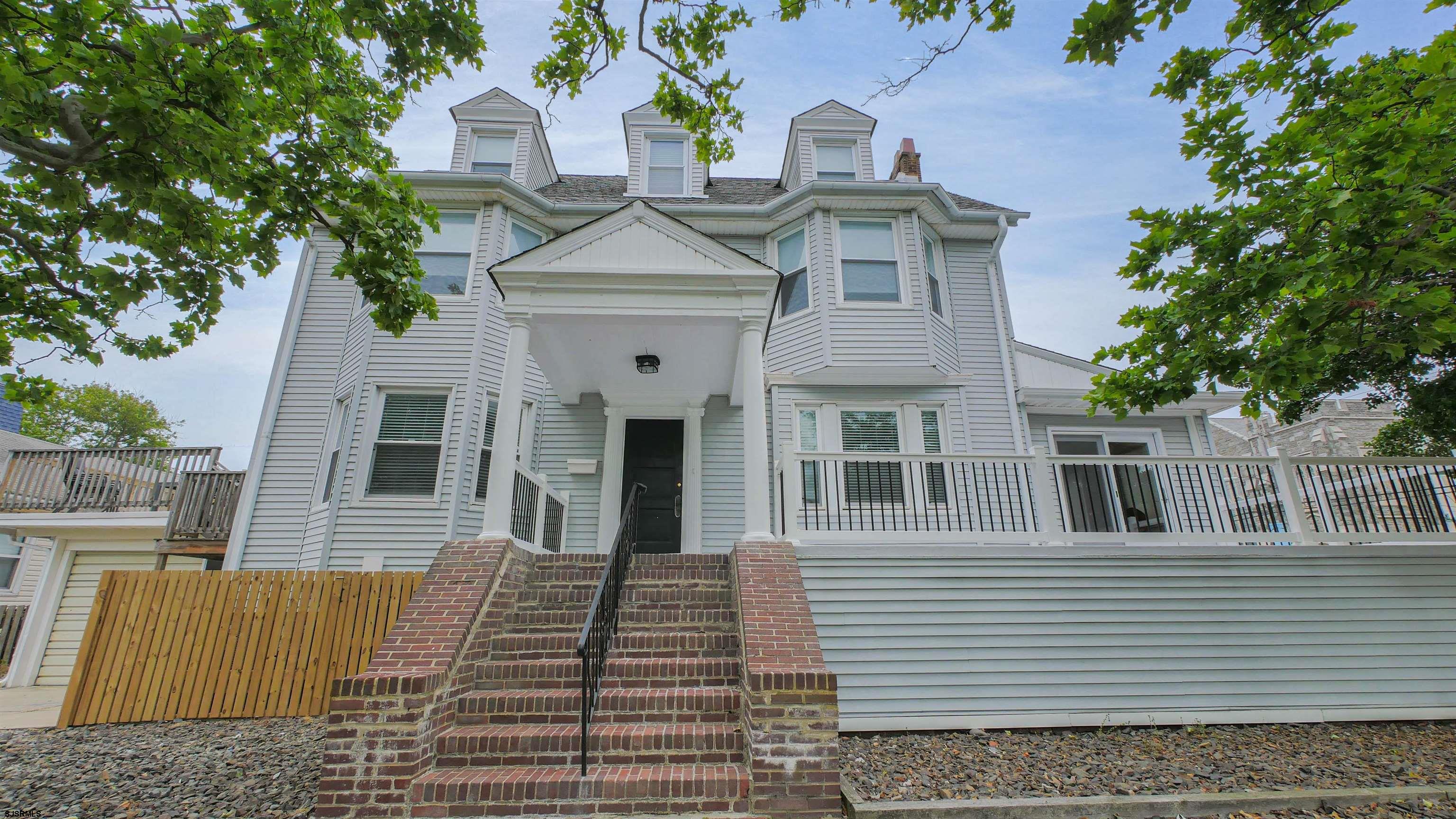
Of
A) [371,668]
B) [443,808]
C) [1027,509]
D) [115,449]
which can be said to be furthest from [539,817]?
[115,449]

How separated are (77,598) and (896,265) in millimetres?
15944

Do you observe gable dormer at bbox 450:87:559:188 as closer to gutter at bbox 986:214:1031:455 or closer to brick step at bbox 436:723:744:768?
gutter at bbox 986:214:1031:455

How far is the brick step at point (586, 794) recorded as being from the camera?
11.9ft

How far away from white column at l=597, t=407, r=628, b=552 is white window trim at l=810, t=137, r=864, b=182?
18.2ft

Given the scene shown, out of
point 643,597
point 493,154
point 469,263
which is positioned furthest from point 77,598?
point 643,597

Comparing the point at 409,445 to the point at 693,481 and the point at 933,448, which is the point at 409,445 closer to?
the point at 693,481

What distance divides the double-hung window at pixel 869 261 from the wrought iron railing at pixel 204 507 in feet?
Result: 32.5

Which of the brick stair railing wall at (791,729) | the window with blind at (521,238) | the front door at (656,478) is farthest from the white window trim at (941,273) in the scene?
the brick stair railing wall at (791,729)

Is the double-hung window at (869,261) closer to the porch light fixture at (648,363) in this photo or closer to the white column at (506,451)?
the porch light fixture at (648,363)

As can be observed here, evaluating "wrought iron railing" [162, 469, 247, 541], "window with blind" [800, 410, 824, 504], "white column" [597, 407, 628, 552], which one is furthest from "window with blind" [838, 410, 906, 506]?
"wrought iron railing" [162, 469, 247, 541]

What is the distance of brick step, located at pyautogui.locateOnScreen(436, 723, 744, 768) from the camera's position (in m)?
3.99

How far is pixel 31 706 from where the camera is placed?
8.20 meters

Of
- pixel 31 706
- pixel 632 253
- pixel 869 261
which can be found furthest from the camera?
pixel 869 261

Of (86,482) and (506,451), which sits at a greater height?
(86,482)
